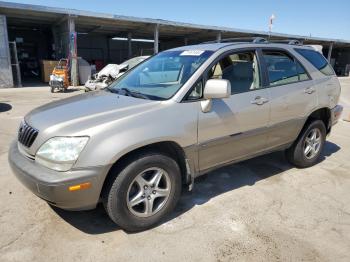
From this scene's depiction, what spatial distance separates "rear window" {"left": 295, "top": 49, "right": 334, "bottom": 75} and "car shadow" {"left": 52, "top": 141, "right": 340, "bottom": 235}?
1.48 meters

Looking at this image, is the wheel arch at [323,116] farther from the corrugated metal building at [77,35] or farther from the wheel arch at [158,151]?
the corrugated metal building at [77,35]

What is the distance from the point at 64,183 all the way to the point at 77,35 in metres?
27.3

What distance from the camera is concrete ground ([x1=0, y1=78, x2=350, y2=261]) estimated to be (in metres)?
2.68

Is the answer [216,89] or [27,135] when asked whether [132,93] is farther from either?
[27,135]

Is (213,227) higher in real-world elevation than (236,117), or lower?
lower

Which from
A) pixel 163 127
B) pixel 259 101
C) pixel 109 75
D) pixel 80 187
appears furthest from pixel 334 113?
pixel 109 75

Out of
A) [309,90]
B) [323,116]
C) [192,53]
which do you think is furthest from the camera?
[323,116]

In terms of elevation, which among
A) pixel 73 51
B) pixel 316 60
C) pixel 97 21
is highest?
pixel 97 21

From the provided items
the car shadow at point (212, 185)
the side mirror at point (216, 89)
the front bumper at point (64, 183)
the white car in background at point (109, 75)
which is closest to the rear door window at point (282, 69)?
the side mirror at point (216, 89)

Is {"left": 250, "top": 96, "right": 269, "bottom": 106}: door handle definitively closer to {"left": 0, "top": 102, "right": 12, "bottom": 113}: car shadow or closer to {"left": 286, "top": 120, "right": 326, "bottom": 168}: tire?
{"left": 286, "top": 120, "right": 326, "bottom": 168}: tire

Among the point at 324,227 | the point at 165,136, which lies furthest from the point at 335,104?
the point at 165,136

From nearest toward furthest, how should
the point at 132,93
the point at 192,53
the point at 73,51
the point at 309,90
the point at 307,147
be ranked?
the point at 132,93 < the point at 192,53 < the point at 309,90 < the point at 307,147 < the point at 73,51

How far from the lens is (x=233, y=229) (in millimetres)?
3053

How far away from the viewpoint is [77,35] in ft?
89.0
